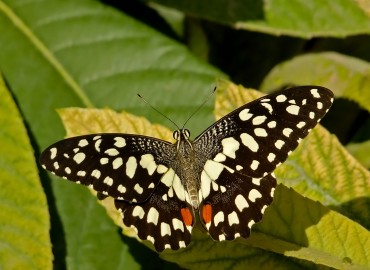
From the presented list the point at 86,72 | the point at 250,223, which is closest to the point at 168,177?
the point at 250,223

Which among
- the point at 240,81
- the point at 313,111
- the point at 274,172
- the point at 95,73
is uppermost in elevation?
the point at 313,111

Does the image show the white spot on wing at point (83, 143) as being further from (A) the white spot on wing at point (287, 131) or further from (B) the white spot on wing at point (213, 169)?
(A) the white spot on wing at point (287, 131)

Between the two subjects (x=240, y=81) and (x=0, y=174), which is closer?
(x=0, y=174)

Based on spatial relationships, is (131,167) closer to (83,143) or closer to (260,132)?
(83,143)

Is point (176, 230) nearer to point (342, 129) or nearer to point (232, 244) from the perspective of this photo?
point (232, 244)

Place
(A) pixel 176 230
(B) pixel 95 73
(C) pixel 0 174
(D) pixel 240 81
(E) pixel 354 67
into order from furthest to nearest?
(D) pixel 240 81, (B) pixel 95 73, (E) pixel 354 67, (C) pixel 0 174, (A) pixel 176 230

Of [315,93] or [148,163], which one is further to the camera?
[148,163]

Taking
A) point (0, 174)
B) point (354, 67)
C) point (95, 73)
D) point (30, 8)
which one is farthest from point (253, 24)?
point (0, 174)
